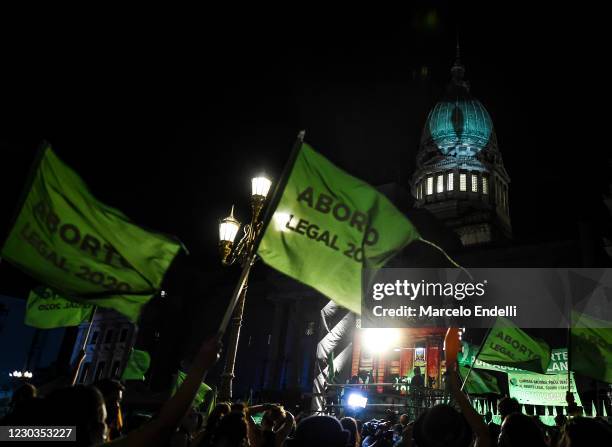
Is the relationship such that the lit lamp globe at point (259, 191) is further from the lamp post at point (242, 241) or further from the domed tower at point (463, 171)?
the domed tower at point (463, 171)

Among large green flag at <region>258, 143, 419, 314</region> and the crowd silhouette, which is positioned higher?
large green flag at <region>258, 143, 419, 314</region>

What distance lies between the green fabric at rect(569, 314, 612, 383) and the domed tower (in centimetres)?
5012

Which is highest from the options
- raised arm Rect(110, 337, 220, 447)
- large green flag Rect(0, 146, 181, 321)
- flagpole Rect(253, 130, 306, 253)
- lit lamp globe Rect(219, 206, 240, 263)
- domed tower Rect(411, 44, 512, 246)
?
domed tower Rect(411, 44, 512, 246)

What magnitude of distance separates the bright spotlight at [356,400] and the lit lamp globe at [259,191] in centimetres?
984

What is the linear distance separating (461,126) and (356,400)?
5325cm

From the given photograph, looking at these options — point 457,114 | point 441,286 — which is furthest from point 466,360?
point 457,114

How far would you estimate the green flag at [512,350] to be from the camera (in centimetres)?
1017

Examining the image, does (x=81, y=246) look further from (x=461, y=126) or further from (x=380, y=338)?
(x=461, y=126)

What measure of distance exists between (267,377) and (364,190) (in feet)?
→ 102

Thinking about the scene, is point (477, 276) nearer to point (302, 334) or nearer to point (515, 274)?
point (515, 274)

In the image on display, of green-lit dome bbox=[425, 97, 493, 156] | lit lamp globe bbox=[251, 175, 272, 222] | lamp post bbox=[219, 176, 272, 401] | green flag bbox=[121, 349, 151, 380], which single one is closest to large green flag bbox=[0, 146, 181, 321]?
lamp post bbox=[219, 176, 272, 401]

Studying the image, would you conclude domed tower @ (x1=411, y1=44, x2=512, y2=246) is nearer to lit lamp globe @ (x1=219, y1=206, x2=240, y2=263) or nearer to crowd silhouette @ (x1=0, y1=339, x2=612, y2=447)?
lit lamp globe @ (x1=219, y1=206, x2=240, y2=263)

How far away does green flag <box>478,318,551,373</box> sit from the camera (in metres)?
10.2

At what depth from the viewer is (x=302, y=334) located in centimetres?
3422
